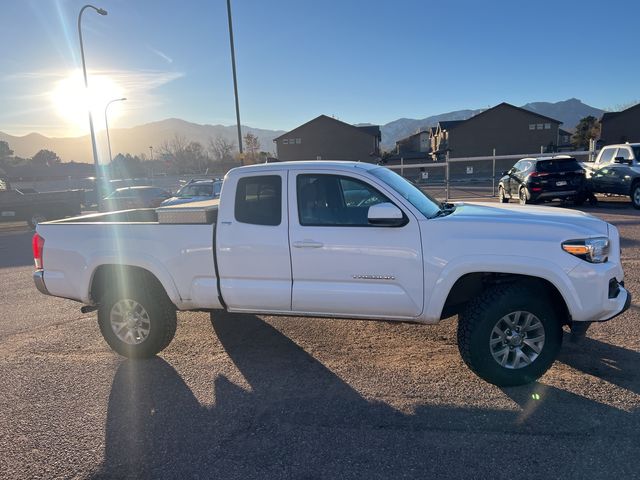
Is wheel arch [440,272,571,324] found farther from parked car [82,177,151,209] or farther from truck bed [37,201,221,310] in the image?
parked car [82,177,151,209]

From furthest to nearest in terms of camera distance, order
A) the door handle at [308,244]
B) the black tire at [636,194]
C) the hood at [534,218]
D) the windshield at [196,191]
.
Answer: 1. the windshield at [196,191]
2. the black tire at [636,194]
3. the door handle at [308,244]
4. the hood at [534,218]

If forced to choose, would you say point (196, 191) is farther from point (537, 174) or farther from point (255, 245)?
point (255, 245)

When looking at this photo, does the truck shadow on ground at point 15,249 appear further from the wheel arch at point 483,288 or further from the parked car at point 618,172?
the parked car at point 618,172

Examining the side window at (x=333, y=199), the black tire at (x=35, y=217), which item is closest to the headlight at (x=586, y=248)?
the side window at (x=333, y=199)

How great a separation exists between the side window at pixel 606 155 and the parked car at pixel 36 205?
2016 cm

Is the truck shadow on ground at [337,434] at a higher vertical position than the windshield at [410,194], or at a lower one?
lower

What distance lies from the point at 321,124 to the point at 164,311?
51.4 metres

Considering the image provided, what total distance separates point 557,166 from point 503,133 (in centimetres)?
3823

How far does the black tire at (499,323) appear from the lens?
3.49m

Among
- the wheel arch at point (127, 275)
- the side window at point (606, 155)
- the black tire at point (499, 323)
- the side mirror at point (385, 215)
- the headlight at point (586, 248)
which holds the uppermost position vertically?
the side window at point (606, 155)

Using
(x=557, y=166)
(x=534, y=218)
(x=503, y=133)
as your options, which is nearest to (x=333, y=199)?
(x=534, y=218)

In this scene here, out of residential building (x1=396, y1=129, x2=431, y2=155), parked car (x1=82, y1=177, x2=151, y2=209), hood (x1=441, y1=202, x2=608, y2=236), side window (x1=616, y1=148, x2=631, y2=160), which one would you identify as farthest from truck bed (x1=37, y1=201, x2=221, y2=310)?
residential building (x1=396, y1=129, x2=431, y2=155)

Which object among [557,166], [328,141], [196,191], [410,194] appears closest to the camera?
[410,194]

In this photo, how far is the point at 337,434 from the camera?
3.07 m
